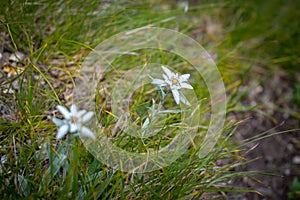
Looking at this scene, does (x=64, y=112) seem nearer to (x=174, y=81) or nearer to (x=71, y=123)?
(x=71, y=123)

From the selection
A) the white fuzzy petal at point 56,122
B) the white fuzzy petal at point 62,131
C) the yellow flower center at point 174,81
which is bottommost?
the white fuzzy petal at point 62,131

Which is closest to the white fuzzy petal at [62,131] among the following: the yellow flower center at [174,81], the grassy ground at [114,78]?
the grassy ground at [114,78]


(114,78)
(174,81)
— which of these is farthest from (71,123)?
(114,78)

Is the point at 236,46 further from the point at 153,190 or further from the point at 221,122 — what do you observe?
the point at 153,190

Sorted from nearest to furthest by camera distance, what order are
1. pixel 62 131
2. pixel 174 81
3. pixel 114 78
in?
pixel 62 131
pixel 174 81
pixel 114 78

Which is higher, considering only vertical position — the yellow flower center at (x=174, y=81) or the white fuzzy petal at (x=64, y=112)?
the yellow flower center at (x=174, y=81)

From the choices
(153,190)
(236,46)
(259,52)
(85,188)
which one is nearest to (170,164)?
(153,190)

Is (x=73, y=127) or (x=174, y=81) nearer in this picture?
(x=73, y=127)

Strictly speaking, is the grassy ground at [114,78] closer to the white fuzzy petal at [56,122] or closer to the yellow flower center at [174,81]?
the white fuzzy petal at [56,122]

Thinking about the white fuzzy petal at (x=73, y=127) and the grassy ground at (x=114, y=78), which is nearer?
the white fuzzy petal at (x=73, y=127)
